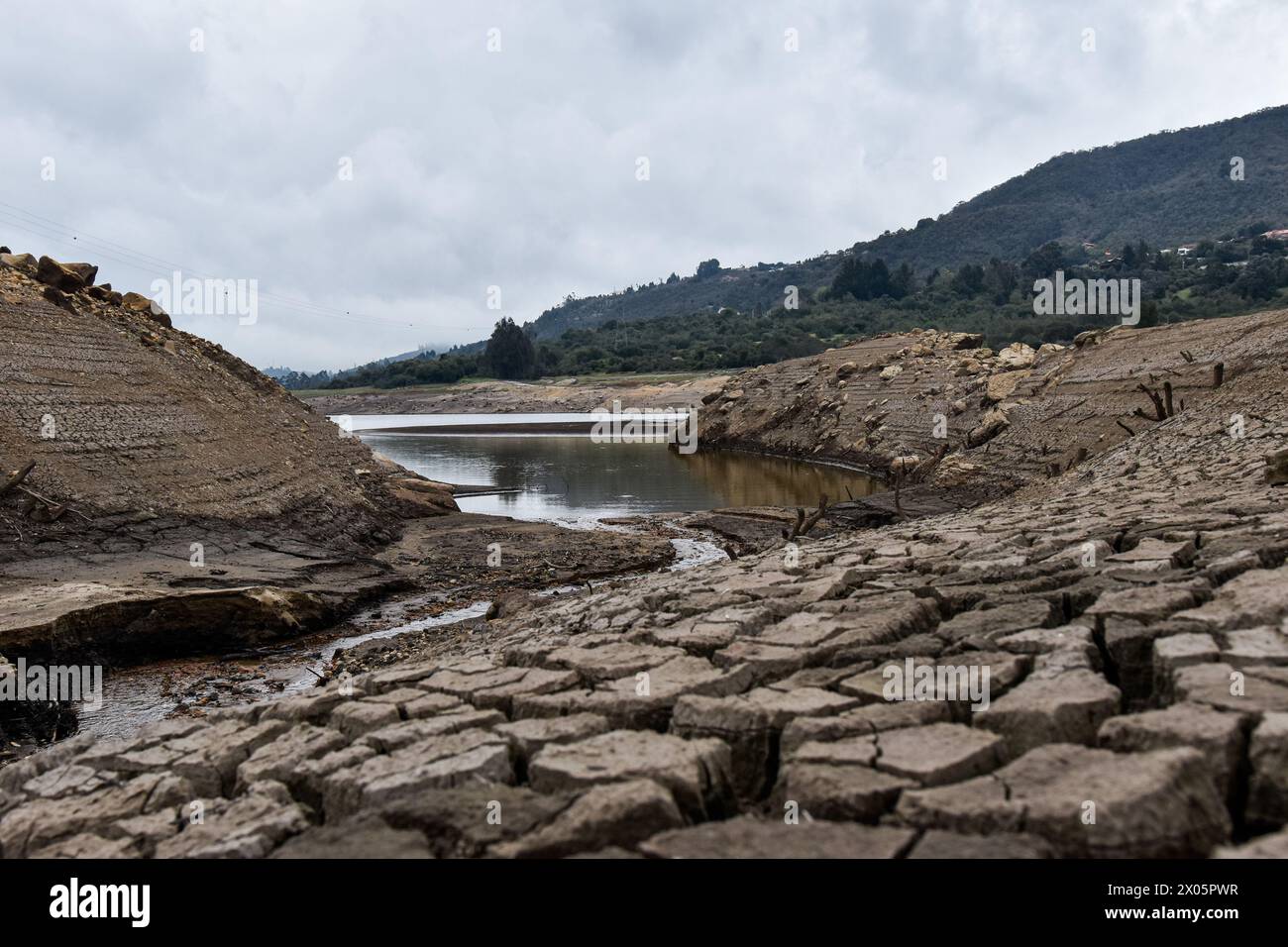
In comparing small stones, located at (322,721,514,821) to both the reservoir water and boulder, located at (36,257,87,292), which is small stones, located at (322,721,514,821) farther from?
boulder, located at (36,257,87,292)

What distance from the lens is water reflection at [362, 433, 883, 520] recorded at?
21094 mm

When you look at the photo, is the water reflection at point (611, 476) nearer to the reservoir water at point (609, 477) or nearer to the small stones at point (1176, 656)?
the reservoir water at point (609, 477)

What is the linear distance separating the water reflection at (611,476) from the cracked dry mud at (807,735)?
1378 centimetres

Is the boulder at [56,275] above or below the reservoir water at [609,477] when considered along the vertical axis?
above

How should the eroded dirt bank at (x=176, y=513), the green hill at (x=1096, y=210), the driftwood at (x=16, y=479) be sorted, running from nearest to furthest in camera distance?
the eroded dirt bank at (x=176, y=513) → the driftwood at (x=16, y=479) → the green hill at (x=1096, y=210)

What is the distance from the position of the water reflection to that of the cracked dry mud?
13782mm

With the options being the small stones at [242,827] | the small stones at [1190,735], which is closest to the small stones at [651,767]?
the small stones at [242,827]

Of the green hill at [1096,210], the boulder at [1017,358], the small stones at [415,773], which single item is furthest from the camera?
the green hill at [1096,210]

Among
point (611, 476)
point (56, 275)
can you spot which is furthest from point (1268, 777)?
point (611, 476)

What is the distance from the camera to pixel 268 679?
8.25m

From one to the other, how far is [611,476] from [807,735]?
24.0 metres

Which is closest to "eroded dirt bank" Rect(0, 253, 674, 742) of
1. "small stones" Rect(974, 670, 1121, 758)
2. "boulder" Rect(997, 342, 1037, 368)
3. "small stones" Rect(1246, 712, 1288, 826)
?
"small stones" Rect(974, 670, 1121, 758)

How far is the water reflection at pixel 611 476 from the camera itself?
69.2ft
